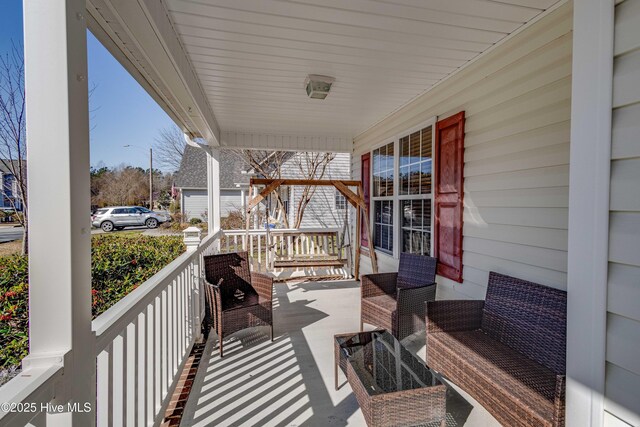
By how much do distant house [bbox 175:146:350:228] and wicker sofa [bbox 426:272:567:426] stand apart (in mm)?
5986

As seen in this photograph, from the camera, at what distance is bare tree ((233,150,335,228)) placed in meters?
10.6

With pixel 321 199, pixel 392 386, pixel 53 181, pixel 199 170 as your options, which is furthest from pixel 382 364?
pixel 199 170

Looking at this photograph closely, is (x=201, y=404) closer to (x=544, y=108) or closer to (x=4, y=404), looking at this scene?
(x=4, y=404)

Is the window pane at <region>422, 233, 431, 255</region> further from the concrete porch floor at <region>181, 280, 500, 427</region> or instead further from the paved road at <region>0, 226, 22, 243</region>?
the paved road at <region>0, 226, 22, 243</region>

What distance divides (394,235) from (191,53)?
11.1 feet

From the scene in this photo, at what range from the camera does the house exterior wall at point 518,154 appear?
209 centimetres

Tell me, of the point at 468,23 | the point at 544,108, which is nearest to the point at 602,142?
the point at 544,108

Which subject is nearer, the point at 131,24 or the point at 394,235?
the point at 131,24

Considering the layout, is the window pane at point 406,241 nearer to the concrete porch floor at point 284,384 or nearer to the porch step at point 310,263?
the concrete porch floor at point 284,384

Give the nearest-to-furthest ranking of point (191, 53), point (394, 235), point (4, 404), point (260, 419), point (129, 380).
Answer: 1. point (4, 404)
2. point (129, 380)
3. point (260, 419)
4. point (191, 53)
5. point (394, 235)

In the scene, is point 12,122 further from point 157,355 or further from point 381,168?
point 381,168

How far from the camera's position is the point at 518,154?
239 centimetres

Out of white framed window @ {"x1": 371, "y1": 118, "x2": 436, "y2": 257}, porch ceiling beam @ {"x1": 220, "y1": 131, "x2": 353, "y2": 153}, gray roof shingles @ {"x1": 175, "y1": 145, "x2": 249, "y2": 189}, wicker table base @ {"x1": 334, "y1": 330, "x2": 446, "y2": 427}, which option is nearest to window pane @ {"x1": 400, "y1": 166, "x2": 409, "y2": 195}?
white framed window @ {"x1": 371, "y1": 118, "x2": 436, "y2": 257}

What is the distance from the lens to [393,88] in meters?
3.54
